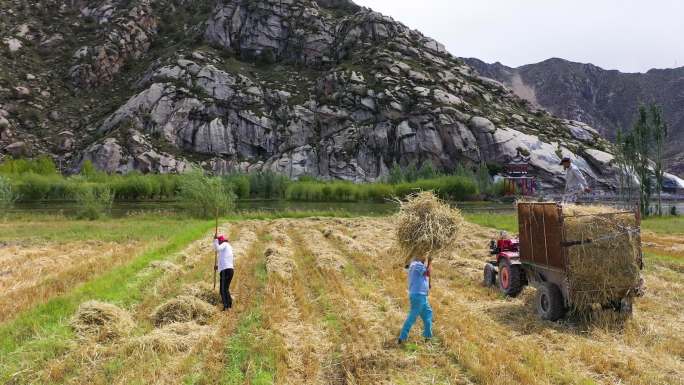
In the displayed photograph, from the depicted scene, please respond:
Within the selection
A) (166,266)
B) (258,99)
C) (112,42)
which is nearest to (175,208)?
(166,266)

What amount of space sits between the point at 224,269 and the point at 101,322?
11.4 ft

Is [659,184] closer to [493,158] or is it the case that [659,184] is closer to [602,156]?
[493,158]

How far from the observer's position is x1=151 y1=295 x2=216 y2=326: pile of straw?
11031mm

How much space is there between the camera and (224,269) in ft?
41.6

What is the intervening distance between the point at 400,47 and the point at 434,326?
532ft

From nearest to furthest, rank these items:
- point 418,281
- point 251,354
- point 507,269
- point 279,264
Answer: point 251,354 → point 418,281 → point 507,269 → point 279,264

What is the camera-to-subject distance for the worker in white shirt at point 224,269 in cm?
1237

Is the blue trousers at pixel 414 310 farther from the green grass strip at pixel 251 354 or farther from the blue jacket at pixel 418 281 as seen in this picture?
the green grass strip at pixel 251 354

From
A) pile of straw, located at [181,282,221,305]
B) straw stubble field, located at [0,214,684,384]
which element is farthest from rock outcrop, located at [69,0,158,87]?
straw stubble field, located at [0,214,684,384]

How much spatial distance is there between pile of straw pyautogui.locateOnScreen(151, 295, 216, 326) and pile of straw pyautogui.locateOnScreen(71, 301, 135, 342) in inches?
28.5

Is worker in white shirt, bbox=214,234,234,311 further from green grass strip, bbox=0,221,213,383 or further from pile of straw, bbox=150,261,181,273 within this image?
pile of straw, bbox=150,261,181,273

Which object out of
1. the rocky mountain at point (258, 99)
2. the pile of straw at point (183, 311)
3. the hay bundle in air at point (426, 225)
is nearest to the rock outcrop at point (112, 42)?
the rocky mountain at point (258, 99)

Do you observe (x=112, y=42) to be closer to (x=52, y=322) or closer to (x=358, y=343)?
(x=52, y=322)

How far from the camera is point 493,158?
4961 inches
